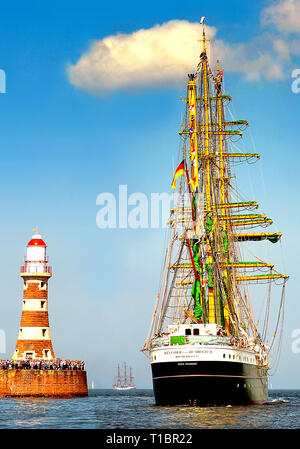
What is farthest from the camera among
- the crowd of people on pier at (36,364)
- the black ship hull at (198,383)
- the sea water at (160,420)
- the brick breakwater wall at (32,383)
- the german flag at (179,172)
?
the crowd of people on pier at (36,364)

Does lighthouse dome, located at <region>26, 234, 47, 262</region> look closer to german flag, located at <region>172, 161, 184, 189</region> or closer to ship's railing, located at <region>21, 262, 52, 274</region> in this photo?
ship's railing, located at <region>21, 262, 52, 274</region>

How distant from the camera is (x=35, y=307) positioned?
101 m

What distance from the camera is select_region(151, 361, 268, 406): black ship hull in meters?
71.8

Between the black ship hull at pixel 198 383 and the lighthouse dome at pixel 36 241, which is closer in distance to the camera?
the black ship hull at pixel 198 383

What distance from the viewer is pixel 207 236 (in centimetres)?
9350

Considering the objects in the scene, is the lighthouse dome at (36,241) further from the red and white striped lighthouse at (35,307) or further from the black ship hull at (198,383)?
the black ship hull at (198,383)

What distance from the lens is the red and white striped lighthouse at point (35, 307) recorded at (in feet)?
330

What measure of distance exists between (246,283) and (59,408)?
46068mm

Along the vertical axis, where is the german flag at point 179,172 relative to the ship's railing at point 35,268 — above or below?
above

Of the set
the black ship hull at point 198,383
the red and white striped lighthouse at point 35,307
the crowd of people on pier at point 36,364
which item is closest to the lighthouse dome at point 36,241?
the red and white striped lighthouse at point 35,307

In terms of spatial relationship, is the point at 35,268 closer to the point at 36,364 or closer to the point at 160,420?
the point at 36,364

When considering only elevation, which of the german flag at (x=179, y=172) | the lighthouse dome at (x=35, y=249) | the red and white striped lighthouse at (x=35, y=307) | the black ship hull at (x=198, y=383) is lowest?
the black ship hull at (x=198, y=383)

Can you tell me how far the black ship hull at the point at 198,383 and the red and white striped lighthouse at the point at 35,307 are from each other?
27.5m
